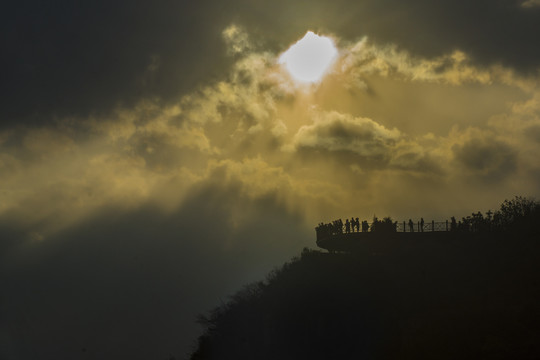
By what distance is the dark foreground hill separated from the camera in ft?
133

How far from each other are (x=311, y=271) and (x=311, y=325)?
1343cm

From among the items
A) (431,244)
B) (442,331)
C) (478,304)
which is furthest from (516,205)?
(442,331)

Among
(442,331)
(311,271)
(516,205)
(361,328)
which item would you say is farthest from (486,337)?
(311,271)

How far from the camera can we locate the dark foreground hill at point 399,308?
40469mm

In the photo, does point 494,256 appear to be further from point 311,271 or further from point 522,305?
point 311,271

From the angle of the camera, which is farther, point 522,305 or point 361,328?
point 361,328

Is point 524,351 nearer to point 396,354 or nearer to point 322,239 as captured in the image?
point 396,354

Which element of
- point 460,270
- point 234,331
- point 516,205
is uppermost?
point 516,205

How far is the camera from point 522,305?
138 ft

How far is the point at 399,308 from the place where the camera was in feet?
167

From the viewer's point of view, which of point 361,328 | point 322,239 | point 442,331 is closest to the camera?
point 442,331

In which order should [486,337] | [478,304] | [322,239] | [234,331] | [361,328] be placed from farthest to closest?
[322,239]
[234,331]
[361,328]
[478,304]
[486,337]

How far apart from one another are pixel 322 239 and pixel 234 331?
69.3 ft

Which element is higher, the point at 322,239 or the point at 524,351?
the point at 322,239
